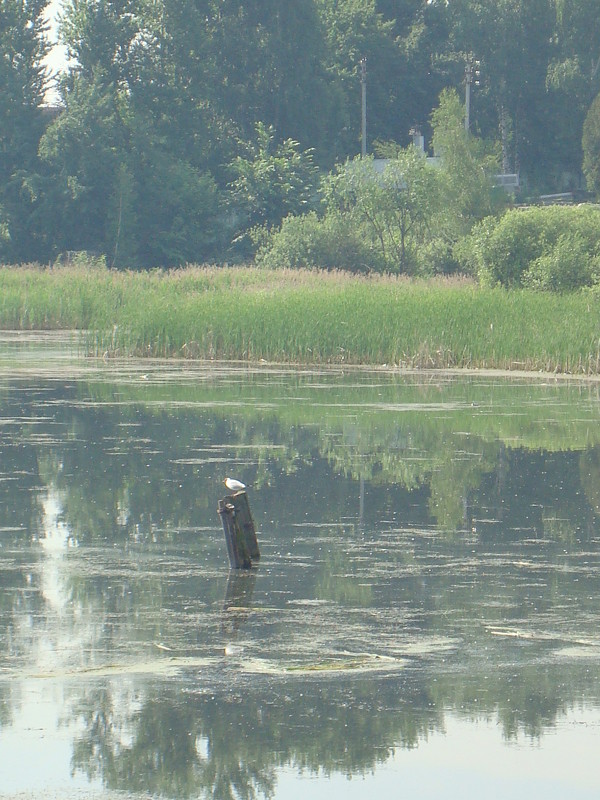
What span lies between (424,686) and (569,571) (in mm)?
3051

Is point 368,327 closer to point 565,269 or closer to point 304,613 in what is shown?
point 565,269

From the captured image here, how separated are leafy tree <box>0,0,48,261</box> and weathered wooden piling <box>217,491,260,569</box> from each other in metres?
49.9

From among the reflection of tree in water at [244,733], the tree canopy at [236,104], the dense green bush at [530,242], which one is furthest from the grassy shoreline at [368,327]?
the tree canopy at [236,104]

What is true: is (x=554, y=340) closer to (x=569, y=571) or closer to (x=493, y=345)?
(x=493, y=345)

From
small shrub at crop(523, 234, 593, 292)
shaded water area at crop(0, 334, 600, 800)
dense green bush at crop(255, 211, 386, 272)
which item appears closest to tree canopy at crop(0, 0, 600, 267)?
dense green bush at crop(255, 211, 386, 272)

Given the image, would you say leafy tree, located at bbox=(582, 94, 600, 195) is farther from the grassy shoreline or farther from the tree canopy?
the grassy shoreline

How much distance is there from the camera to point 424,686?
24.2ft

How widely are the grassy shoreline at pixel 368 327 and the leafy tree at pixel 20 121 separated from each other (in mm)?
26036

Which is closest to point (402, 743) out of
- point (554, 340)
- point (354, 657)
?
point (354, 657)

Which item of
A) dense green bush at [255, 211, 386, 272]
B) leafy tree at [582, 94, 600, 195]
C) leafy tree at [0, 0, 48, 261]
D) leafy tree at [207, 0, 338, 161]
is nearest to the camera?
dense green bush at [255, 211, 386, 272]

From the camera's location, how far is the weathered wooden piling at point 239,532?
403 inches

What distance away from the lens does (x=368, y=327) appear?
91.9ft

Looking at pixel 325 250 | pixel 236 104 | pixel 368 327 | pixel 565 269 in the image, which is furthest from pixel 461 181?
pixel 368 327

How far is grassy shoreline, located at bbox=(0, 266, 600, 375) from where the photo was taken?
86.3 ft
